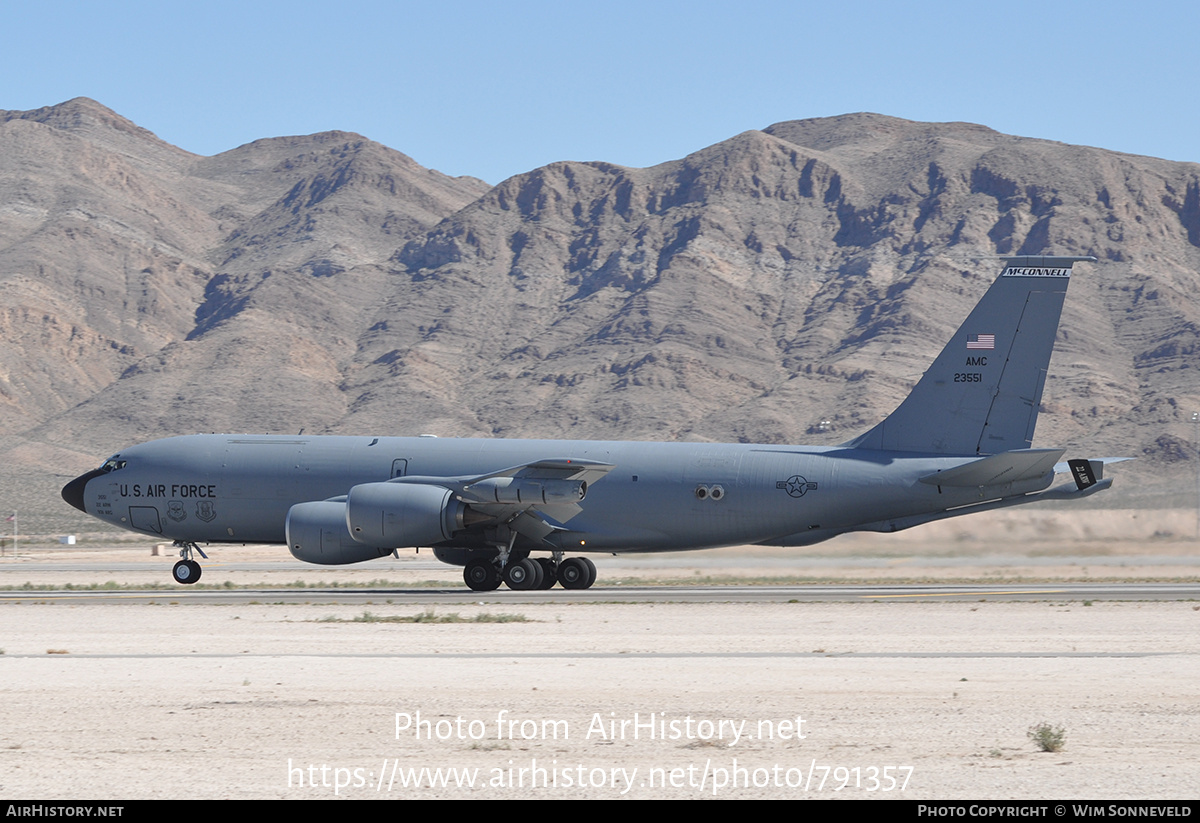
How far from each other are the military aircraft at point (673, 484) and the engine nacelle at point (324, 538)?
0.04m

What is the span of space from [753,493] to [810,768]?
24864 millimetres

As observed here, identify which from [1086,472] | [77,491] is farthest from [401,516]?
[1086,472]

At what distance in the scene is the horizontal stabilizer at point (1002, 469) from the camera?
34.6 metres

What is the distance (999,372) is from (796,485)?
6.25m

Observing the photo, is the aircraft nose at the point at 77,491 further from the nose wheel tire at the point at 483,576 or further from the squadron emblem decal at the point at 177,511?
the nose wheel tire at the point at 483,576

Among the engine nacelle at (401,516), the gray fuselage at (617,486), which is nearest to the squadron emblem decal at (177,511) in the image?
the gray fuselage at (617,486)

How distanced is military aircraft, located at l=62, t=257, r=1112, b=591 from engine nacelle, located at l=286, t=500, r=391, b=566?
44mm

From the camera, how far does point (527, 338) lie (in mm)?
196500

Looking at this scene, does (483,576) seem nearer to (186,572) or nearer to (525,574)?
(525,574)

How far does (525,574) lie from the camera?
38.1m

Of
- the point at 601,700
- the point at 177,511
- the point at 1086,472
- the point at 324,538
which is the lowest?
the point at 601,700

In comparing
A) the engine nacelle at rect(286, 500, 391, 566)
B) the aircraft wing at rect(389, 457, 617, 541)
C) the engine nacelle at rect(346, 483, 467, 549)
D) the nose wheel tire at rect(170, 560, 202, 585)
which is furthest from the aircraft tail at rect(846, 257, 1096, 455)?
the nose wheel tire at rect(170, 560, 202, 585)

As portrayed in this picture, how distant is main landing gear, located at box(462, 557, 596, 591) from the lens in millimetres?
38062
